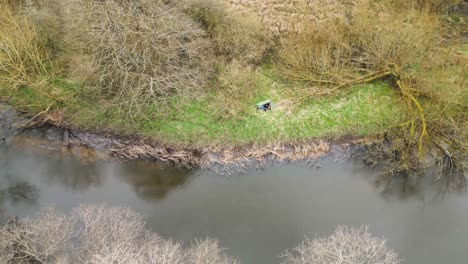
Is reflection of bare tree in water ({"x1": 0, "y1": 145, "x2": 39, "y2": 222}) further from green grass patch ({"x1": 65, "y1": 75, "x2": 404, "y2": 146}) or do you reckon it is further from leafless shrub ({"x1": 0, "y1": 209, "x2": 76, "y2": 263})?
green grass patch ({"x1": 65, "y1": 75, "x2": 404, "y2": 146})

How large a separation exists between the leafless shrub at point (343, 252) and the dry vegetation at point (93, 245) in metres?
2.37

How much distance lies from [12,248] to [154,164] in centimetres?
649

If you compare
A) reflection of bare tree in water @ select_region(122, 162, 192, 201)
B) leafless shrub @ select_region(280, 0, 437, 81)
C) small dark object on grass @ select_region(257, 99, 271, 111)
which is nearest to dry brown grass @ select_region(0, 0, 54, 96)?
reflection of bare tree in water @ select_region(122, 162, 192, 201)

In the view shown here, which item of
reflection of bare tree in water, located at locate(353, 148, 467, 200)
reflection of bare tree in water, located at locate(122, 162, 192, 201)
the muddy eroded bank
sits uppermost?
reflection of bare tree in water, located at locate(353, 148, 467, 200)

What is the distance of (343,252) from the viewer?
40.9 ft

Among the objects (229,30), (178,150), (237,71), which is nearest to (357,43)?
(237,71)

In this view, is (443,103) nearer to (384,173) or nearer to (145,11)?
(384,173)

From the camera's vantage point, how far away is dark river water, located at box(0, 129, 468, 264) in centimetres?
1460

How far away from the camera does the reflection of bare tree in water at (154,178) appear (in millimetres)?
16266

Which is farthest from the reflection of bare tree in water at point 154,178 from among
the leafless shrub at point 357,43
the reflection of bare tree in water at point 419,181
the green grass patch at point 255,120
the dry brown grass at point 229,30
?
the reflection of bare tree in water at point 419,181

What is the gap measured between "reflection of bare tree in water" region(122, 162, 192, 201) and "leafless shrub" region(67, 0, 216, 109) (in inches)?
107

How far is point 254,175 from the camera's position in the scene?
55.5ft

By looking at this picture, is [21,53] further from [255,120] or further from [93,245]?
[255,120]

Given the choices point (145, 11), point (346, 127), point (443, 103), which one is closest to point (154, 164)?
point (145, 11)
